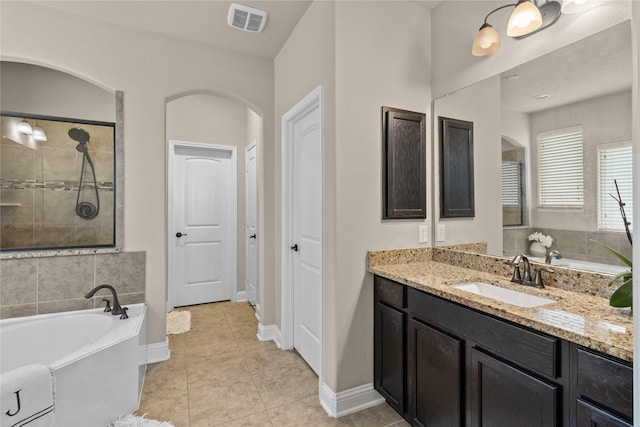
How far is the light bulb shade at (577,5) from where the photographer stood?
55.4 inches

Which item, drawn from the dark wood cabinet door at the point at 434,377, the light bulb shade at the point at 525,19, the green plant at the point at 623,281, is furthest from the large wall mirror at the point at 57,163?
the green plant at the point at 623,281

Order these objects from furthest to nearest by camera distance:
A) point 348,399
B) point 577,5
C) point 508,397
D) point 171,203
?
1. point 171,203
2. point 348,399
3. point 577,5
4. point 508,397

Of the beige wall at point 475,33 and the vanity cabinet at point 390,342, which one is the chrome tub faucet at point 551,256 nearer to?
the vanity cabinet at point 390,342

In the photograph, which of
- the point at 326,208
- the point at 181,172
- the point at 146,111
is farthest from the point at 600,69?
the point at 181,172

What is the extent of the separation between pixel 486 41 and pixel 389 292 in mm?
1630

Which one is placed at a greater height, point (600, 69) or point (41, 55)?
point (41, 55)

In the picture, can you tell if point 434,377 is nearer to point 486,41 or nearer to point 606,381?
point 606,381

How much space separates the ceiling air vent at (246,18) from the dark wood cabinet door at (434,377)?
2.49 metres

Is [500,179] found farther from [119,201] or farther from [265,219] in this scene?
[119,201]

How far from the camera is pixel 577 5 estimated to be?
145 cm

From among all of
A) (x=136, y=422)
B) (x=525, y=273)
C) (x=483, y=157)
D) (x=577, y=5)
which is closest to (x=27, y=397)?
(x=136, y=422)

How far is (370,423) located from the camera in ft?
6.03

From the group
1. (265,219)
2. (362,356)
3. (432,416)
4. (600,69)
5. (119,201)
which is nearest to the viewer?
(600,69)

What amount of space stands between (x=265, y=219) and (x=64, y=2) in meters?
2.29
